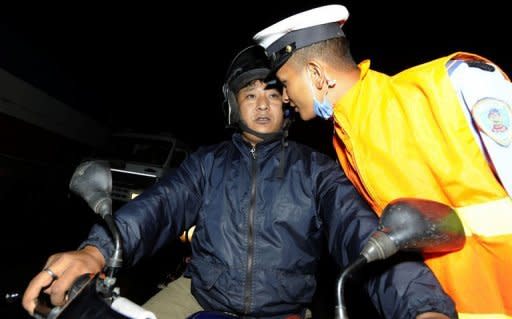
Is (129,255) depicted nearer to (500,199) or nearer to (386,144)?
(386,144)

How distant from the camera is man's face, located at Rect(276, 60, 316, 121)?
213cm

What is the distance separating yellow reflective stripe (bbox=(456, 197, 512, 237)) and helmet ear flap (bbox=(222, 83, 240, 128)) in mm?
1900

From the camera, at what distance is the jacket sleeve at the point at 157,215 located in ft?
5.90

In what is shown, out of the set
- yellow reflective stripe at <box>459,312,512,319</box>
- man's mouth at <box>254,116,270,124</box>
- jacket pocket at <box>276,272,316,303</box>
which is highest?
man's mouth at <box>254,116,270,124</box>

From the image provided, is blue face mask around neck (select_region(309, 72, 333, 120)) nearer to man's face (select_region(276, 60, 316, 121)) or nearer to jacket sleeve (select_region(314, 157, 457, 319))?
man's face (select_region(276, 60, 316, 121))

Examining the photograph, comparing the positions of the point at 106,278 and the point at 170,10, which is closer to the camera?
the point at 106,278

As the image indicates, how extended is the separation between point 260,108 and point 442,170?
1558mm

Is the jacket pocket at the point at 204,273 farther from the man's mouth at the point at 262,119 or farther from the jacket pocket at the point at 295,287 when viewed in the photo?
the man's mouth at the point at 262,119

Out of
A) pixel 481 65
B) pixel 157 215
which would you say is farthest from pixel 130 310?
pixel 481 65

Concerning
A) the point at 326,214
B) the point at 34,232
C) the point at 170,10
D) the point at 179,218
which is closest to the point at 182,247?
the point at 34,232

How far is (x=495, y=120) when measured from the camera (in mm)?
1303

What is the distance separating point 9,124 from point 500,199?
10.7 meters

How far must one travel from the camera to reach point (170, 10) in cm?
1147

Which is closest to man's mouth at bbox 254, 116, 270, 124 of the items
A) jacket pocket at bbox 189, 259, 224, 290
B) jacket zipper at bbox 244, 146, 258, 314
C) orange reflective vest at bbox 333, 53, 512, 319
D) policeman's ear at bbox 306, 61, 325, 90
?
jacket zipper at bbox 244, 146, 258, 314
